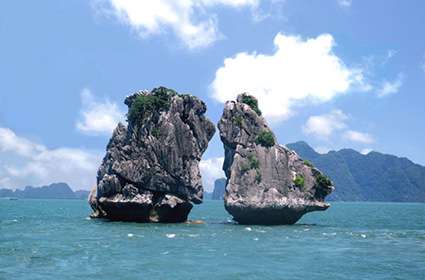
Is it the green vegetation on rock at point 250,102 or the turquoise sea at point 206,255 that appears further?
the green vegetation on rock at point 250,102

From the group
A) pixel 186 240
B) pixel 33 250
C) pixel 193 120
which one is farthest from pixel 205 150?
pixel 33 250

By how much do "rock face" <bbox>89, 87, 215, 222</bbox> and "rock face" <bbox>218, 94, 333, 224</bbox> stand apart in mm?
5653

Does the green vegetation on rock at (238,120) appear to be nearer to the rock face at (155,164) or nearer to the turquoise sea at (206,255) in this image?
the rock face at (155,164)

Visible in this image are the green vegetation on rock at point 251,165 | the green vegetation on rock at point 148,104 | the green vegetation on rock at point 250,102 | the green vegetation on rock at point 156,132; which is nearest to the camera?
the green vegetation on rock at point 251,165

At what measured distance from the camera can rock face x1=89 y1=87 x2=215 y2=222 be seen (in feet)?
250

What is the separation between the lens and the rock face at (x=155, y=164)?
3004 inches

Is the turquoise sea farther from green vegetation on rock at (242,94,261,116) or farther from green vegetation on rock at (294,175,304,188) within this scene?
green vegetation on rock at (242,94,261,116)

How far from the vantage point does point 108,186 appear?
77.6 metres

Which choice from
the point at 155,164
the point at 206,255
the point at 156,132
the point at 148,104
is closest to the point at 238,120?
the point at 156,132

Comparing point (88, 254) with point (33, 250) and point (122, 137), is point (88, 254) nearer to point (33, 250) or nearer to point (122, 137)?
point (33, 250)

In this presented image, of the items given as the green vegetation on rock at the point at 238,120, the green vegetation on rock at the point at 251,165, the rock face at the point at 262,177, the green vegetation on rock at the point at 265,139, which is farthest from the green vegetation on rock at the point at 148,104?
the green vegetation on rock at the point at 251,165

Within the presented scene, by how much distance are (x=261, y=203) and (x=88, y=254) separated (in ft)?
113

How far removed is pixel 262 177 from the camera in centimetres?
7469

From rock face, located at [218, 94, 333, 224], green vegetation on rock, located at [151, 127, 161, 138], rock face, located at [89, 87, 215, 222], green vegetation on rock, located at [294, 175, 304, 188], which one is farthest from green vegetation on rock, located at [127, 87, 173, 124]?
green vegetation on rock, located at [294, 175, 304, 188]
